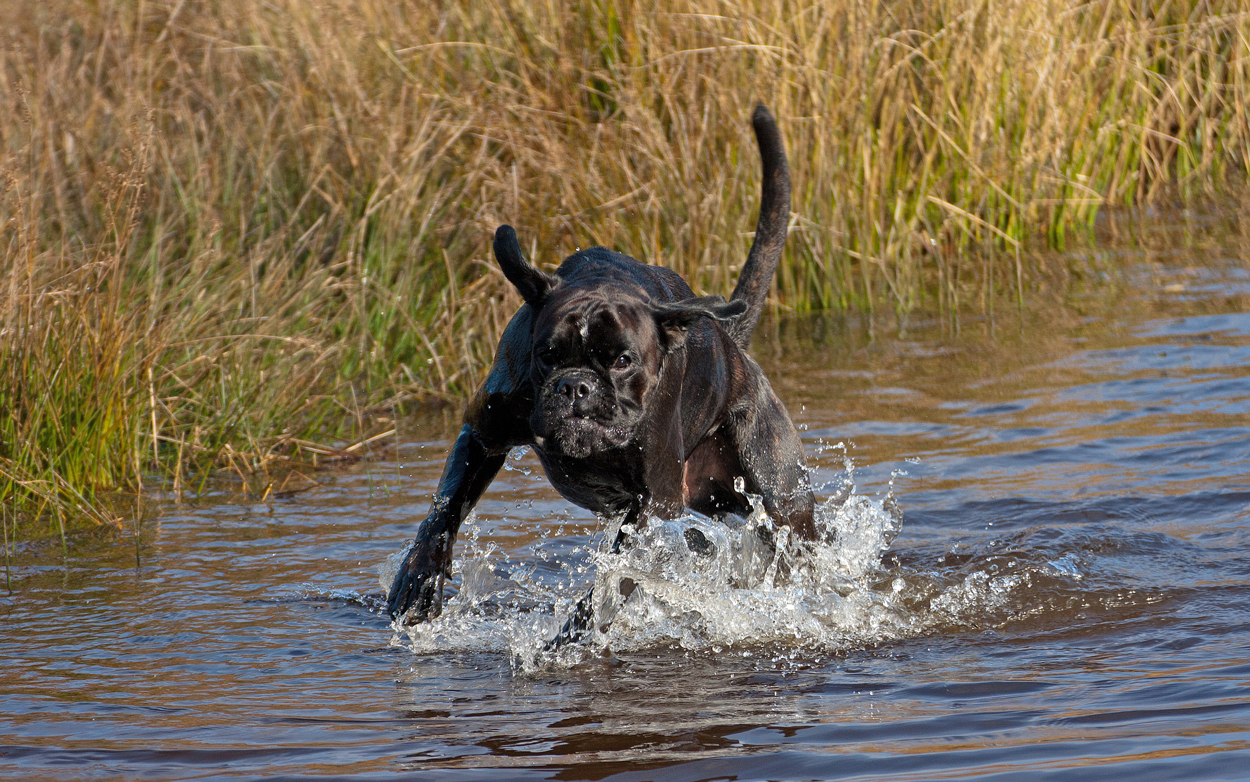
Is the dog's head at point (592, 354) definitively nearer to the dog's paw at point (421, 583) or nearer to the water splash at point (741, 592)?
the water splash at point (741, 592)

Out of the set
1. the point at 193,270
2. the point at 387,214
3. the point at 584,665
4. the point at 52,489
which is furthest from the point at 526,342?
the point at 387,214

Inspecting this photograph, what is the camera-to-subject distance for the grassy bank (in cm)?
695

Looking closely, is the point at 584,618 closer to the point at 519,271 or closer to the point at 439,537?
the point at 439,537

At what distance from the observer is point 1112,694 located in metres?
3.77

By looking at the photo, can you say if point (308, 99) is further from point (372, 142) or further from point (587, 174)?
point (587, 174)

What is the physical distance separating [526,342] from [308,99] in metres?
4.88

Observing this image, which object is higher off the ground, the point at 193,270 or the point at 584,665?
the point at 193,270

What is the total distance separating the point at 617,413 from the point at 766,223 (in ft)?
5.66

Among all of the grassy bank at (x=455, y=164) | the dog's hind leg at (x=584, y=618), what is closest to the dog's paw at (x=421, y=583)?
the dog's hind leg at (x=584, y=618)

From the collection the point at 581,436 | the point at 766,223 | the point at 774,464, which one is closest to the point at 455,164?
the point at 766,223

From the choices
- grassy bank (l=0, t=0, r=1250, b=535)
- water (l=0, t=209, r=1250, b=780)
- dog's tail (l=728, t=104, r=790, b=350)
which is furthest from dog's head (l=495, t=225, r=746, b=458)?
grassy bank (l=0, t=0, r=1250, b=535)

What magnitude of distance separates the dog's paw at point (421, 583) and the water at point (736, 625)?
0.08 m

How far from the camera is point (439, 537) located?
4.61 meters

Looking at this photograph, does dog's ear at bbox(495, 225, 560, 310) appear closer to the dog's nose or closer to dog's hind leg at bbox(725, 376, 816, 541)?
the dog's nose
